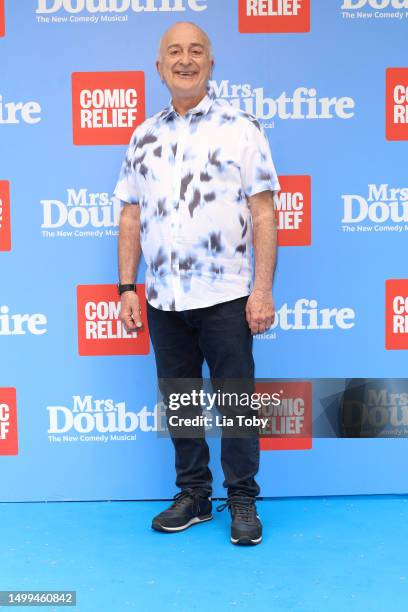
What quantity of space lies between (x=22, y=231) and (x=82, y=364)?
1.76 ft

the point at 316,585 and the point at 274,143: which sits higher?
the point at 274,143

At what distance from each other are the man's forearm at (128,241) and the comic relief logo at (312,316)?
58 cm

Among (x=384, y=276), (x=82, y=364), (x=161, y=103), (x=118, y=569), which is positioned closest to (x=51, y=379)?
(x=82, y=364)

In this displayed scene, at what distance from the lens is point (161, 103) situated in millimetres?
2646

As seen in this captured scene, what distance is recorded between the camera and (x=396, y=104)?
104 inches

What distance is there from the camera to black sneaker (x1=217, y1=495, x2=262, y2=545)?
7.74ft

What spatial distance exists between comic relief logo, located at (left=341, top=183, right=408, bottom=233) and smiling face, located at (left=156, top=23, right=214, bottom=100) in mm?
719

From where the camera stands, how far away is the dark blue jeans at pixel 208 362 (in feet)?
7.65

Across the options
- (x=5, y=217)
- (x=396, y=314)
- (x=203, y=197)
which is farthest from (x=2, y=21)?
(x=396, y=314)

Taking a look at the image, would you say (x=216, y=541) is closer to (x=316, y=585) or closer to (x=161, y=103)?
(x=316, y=585)

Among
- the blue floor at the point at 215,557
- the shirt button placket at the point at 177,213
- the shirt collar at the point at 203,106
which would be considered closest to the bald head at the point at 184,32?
the shirt collar at the point at 203,106

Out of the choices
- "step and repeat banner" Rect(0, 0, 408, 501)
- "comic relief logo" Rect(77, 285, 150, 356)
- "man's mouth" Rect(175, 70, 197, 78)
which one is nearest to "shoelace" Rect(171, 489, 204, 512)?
"step and repeat banner" Rect(0, 0, 408, 501)

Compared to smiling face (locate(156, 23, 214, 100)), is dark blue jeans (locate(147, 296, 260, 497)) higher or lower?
lower

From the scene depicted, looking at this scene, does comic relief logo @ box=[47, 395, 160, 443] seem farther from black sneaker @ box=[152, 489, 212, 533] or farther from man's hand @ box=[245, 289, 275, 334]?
man's hand @ box=[245, 289, 275, 334]
